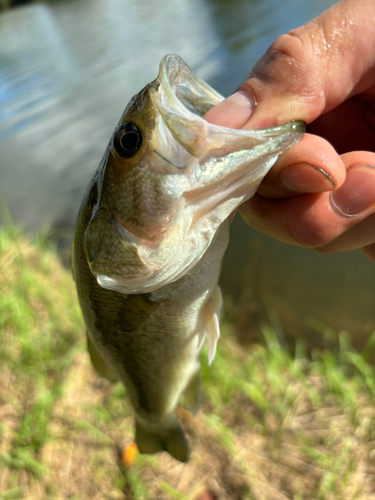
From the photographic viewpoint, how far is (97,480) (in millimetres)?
2389

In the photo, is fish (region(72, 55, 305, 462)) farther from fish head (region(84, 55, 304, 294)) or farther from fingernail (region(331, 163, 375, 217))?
fingernail (region(331, 163, 375, 217))

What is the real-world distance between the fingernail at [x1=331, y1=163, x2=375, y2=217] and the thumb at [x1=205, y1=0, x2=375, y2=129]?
0.84ft

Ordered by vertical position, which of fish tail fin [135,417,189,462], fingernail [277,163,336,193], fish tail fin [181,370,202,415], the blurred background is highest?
fingernail [277,163,336,193]

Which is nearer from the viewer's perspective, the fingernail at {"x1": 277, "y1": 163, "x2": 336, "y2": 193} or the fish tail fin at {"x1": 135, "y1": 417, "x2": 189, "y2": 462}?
the fingernail at {"x1": 277, "y1": 163, "x2": 336, "y2": 193}

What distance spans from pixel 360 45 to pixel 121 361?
62.0 inches

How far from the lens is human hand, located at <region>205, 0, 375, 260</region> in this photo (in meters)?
1.25

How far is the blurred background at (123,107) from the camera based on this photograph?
420 centimetres

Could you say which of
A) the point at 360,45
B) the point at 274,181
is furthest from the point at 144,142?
the point at 360,45

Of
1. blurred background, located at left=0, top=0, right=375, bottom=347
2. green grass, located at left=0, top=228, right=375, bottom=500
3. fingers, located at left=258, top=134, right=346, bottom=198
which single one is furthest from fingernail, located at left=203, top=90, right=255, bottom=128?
blurred background, located at left=0, top=0, right=375, bottom=347

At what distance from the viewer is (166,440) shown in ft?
6.73

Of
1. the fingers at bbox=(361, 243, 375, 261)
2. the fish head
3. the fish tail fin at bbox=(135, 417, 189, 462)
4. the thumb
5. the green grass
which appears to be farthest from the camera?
the green grass

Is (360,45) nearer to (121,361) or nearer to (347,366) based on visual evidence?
(121,361)

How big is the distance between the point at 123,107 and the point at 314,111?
24.0ft

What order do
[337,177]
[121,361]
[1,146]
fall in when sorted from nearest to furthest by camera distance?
[337,177] → [121,361] → [1,146]
